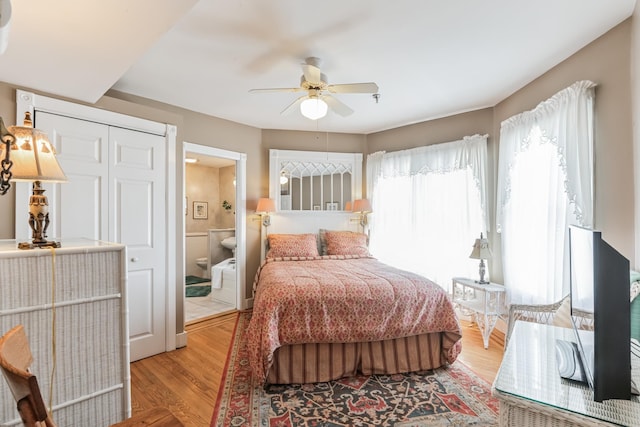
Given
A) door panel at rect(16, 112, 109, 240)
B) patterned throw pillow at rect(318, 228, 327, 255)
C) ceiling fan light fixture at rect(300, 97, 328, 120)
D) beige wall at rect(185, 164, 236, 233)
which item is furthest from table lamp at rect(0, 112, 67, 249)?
beige wall at rect(185, 164, 236, 233)

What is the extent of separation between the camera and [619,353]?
0.87 metres

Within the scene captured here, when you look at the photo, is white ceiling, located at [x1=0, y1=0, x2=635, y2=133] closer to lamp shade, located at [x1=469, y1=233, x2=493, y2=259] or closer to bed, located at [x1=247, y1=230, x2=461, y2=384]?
lamp shade, located at [x1=469, y1=233, x2=493, y2=259]

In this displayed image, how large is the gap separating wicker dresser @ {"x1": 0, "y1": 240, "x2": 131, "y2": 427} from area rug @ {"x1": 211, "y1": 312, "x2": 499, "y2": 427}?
79cm

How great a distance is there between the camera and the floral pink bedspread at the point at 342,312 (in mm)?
2195

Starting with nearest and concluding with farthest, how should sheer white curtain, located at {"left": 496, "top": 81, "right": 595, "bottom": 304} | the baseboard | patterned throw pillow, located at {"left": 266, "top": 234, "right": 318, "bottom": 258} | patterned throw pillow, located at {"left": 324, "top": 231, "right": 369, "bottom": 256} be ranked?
sheer white curtain, located at {"left": 496, "top": 81, "right": 595, "bottom": 304}
the baseboard
patterned throw pillow, located at {"left": 266, "top": 234, "right": 318, "bottom": 258}
patterned throw pillow, located at {"left": 324, "top": 231, "right": 369, "bottom": 256}

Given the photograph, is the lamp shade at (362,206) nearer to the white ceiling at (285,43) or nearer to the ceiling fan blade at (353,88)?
the white ceiling at (285,43)

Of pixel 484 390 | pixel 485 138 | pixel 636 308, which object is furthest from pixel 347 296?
pixel 485 138

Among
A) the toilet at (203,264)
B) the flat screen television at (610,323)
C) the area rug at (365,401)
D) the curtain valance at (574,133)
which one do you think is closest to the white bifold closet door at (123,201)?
the area rug at (365,401)

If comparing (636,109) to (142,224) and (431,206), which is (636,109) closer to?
(431,206)

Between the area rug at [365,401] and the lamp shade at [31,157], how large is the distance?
1.71 m

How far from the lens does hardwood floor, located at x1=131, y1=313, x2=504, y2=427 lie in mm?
2025

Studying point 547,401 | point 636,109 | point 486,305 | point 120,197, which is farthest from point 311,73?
point 486,305

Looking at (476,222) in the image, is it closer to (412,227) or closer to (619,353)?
(412,227)

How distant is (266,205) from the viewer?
3955mm
